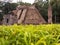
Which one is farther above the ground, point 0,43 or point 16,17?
point 0,43

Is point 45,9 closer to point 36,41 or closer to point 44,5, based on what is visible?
point 44,5

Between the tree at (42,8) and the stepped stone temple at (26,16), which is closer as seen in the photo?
the stepped stone temple at (26,16)

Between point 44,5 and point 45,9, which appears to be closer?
point 45,9

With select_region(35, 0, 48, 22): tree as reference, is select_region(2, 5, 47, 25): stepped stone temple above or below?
above

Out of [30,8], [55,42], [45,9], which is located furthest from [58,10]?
[55,42]

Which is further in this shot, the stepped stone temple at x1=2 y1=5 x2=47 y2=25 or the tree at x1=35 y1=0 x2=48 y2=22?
the tree at x1=35 y1=0 x2=48 y2=22

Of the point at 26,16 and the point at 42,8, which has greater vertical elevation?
the point at 26,16

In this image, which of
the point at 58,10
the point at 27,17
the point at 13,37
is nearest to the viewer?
the point at 13,37

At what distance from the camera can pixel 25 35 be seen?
199cm

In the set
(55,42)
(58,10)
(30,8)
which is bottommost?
(58,10)

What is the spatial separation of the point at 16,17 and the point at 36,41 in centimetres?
1927

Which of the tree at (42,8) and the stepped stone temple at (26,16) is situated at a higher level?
the stepped stone temple at (26,16)

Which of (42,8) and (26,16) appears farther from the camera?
(42,8)

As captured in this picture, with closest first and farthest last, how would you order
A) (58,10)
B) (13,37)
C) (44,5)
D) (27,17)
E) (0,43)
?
1. (0,43)
2. (13,37)
3. (27,17)
4. (58,10)
5. (44,5)
